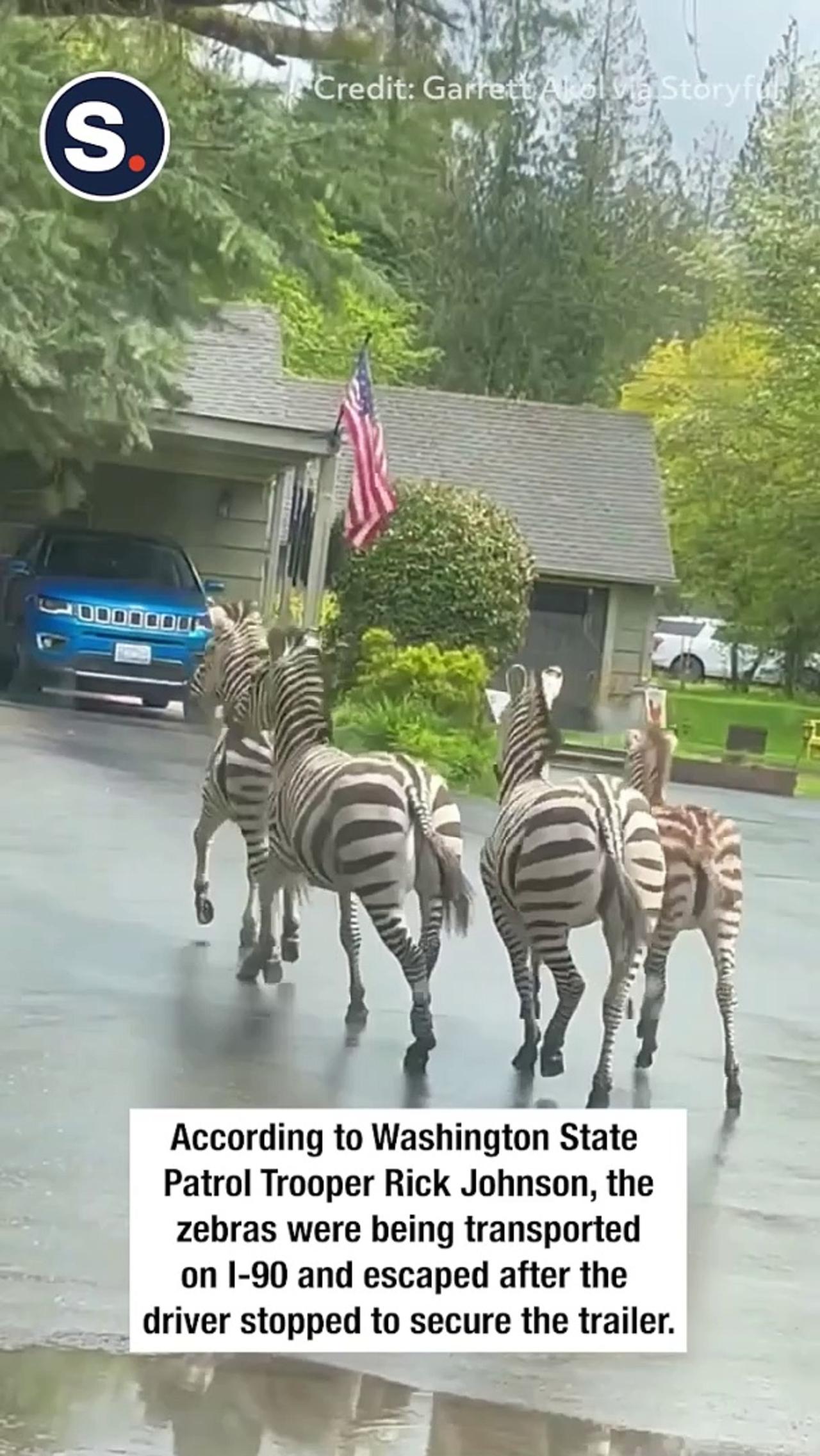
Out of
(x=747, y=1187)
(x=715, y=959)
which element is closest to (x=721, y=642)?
(x=715, y=959)

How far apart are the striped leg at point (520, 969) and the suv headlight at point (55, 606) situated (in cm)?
91

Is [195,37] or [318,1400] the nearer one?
[318,1400]

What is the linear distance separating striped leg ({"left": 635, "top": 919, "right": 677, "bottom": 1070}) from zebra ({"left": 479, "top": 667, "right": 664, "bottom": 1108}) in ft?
0.07

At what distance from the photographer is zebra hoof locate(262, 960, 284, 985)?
5102 millimetres

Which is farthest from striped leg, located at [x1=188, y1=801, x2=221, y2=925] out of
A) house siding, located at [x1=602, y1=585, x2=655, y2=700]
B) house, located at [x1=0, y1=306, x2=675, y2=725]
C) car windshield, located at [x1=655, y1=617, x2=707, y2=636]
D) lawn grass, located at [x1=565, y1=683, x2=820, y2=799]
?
car windshield, located at [x1=655, y1=617, x2=707, y2=636]

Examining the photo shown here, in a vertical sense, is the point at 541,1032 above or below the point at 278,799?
below

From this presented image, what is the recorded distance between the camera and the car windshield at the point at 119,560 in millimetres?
5027

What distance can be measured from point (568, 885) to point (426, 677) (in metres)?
0.47

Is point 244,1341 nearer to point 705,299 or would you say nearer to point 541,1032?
point 541,1032

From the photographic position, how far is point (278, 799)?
509 centimetres

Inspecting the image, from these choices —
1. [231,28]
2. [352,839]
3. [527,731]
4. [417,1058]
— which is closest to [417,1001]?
[417,1058]

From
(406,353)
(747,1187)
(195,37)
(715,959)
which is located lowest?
(747,1187)

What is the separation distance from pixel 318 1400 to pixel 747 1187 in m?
0.88

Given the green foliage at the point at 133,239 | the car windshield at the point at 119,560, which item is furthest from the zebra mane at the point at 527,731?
the green foliage at the point at 133,239
